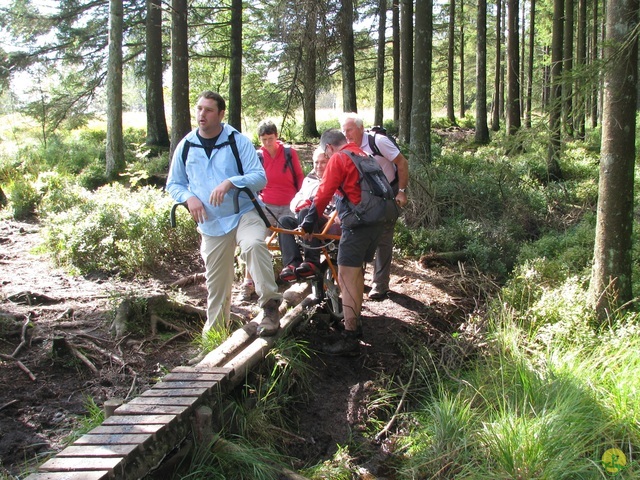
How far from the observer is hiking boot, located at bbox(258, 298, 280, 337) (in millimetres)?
5012

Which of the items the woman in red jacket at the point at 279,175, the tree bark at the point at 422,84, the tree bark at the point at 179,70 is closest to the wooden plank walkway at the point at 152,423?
the woman in red jacket at the point at 279,175

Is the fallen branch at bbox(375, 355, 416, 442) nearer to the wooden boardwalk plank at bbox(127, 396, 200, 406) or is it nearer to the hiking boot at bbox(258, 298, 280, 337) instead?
the hiking boot at bbox(258, 298, 280, 337)

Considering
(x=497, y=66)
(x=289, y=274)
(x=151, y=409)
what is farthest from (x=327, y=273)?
(x=497, y=66)

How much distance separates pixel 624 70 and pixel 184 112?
982 centimetres

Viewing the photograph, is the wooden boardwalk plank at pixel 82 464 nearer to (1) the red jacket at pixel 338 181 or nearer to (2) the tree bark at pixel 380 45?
(1) the red jacket at pixel 338 181

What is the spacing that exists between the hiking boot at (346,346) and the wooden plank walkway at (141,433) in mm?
1524

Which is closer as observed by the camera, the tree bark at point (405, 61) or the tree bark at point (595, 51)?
the tree bark at point (595, 51)

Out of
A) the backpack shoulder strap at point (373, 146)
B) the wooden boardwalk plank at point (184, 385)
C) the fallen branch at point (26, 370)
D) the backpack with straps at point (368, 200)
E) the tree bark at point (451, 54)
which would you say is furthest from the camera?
the tree bark at point (451, 54)

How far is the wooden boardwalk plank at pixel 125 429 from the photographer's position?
3.27 metres

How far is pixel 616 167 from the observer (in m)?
5.28

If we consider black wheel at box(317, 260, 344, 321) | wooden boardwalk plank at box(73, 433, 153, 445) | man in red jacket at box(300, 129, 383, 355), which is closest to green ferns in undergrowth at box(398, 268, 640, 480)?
man in red jacket at box(300, 129, 383, 355)

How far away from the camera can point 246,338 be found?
493 centimetres

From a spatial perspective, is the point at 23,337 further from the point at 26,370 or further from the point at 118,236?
the point at 118,236

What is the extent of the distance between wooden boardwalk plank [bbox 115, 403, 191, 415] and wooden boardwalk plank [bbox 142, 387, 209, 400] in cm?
16
